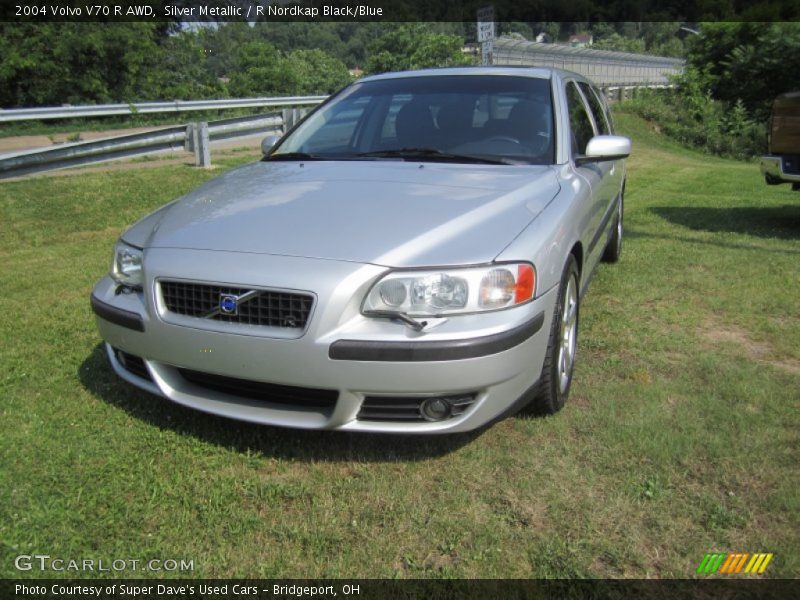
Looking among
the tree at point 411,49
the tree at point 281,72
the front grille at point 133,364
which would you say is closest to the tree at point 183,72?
the tree at point 281,72

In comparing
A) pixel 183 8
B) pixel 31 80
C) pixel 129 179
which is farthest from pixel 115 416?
pixel 183 8

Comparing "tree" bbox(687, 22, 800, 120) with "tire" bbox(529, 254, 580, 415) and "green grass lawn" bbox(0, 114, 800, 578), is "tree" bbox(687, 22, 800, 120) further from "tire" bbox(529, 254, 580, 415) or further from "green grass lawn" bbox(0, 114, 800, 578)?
"tire" bbox(529, 254, 580, 415)

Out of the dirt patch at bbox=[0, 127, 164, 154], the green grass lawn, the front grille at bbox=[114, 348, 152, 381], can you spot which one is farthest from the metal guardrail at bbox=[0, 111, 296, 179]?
the front grille at bbox=[114, 348, 152, 381]

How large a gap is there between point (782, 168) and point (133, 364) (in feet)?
21.5

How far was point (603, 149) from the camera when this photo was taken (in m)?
3.71

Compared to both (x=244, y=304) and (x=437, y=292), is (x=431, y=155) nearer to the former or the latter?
(x=437, y=292)

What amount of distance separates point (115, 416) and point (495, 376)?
5.74 ft

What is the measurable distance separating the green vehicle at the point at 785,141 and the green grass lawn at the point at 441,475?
3.15m

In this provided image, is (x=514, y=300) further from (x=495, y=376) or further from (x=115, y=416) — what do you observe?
(x=115, y=416)

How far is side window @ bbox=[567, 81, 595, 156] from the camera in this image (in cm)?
393

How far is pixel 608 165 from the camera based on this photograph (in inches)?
188

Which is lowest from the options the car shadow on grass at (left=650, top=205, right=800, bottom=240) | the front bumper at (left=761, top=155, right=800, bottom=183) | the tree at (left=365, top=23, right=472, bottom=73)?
the car shadow on grass at (left=650, top=205, right=800, bottom=240)

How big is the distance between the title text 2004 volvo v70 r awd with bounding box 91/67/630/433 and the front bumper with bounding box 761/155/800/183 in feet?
14.8

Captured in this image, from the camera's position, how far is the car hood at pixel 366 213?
2.56 m
